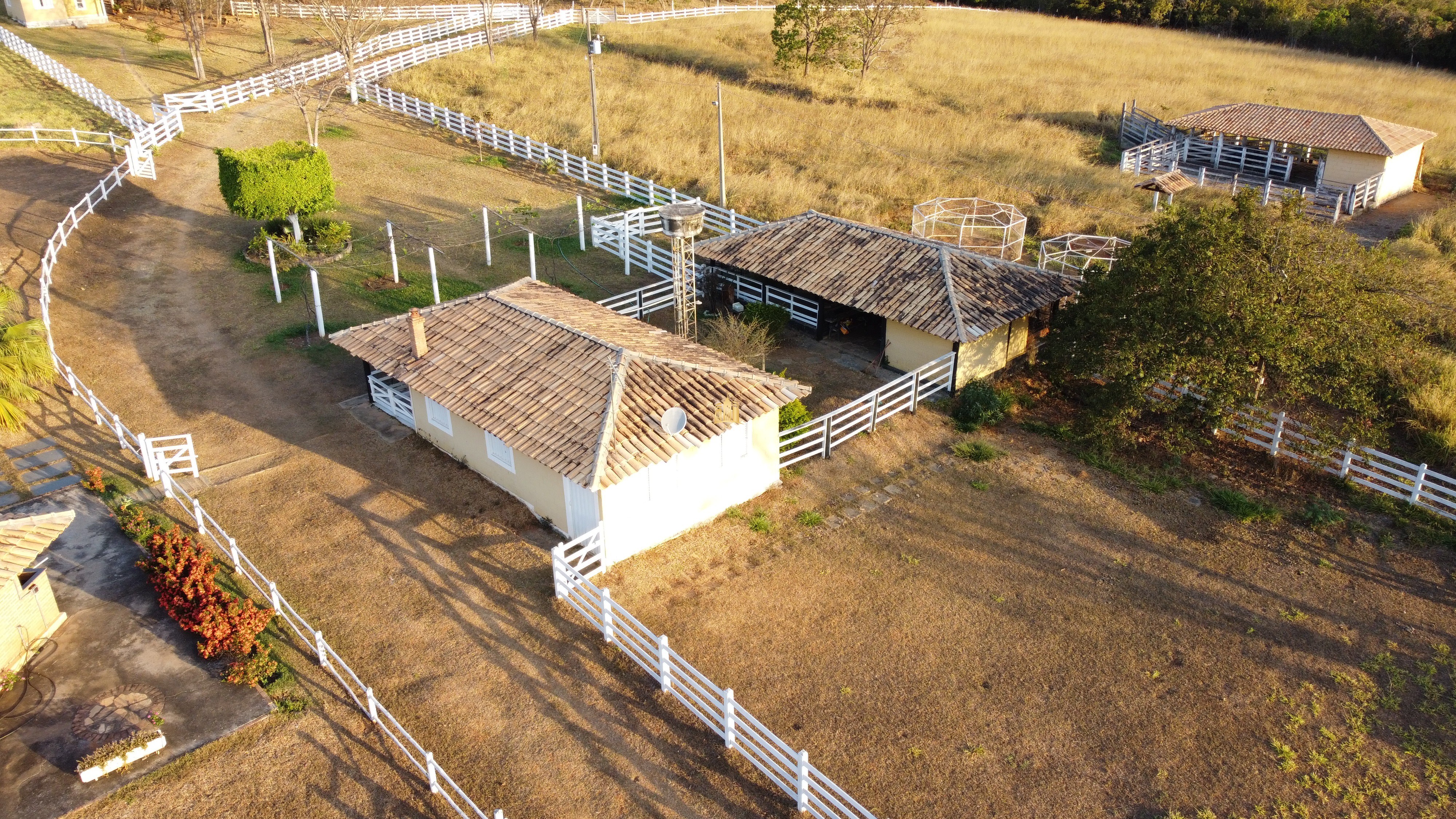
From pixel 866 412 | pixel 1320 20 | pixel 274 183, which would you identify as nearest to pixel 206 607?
pixel 866 412

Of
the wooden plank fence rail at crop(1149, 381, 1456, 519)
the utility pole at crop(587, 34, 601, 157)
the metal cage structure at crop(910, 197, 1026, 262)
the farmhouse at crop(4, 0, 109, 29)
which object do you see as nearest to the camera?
the wooden plank fence rail at crop(1149, 381, 1456, 519)

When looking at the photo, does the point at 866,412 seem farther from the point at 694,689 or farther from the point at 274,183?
the point at 274,183

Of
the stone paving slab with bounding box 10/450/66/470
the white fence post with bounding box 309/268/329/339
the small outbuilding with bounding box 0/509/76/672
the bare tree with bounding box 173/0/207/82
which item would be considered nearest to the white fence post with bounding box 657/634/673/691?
the small outbuilding with bounding box 0/509/76/672

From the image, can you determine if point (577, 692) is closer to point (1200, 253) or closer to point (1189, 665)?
point (1189, 665)

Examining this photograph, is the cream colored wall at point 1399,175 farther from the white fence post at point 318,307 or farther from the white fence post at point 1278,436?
the white fence post at point 318,307

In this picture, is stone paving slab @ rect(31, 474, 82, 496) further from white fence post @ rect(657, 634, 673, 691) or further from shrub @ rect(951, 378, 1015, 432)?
shrub @ rect(951, 378, 1015, 432)

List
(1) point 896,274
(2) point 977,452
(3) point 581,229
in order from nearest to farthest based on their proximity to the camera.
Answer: (2) point 977,452 → (1) point 896,274 → (3) point 581,229

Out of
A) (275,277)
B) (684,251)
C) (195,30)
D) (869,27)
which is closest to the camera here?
(684,251)

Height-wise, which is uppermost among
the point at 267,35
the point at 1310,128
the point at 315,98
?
the point at 267,35
